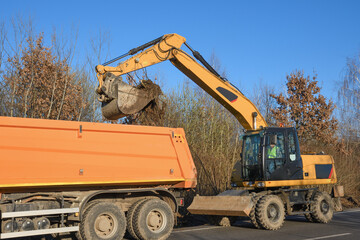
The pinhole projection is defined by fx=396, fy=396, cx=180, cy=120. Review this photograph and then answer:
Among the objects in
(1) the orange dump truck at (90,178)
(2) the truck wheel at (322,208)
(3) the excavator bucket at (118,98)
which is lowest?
(2) the truck wheel at (322,208)

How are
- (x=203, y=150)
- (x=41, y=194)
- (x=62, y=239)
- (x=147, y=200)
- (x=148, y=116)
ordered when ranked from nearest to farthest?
1. (x=41, y=194)
2. (x=62, y=239)
3. (x=147, y=200)
4. (x=148, y=116)
5. (x=203, y=150)

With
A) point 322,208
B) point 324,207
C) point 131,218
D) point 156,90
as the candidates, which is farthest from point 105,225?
point 324,207

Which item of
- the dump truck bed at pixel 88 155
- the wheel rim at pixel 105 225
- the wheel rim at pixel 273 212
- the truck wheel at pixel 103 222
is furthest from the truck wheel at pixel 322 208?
the wheel rim at pixel 105 225

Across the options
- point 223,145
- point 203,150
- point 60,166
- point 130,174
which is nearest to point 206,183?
point 203,150

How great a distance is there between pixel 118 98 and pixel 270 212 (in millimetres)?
5219

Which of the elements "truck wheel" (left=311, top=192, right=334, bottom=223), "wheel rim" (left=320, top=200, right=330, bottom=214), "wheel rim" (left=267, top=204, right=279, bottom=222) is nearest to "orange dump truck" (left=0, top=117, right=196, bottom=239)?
"wheel rim" (left=267, top=204, right=279, bottom=222)

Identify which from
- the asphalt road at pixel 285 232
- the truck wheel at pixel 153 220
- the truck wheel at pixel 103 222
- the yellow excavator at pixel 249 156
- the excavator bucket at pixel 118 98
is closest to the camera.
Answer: the truck wheel at pixel 103 222

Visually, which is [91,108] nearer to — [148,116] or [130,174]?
[148,116]

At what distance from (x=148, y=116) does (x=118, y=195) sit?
15.6 ft

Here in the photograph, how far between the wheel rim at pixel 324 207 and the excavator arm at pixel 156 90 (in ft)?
10.4

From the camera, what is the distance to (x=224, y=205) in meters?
10.9

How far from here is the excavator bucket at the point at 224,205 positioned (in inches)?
414

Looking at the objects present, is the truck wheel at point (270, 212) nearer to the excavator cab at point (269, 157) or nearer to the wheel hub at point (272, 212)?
the wheel hub at point (272, 212)

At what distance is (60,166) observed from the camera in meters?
8.11
